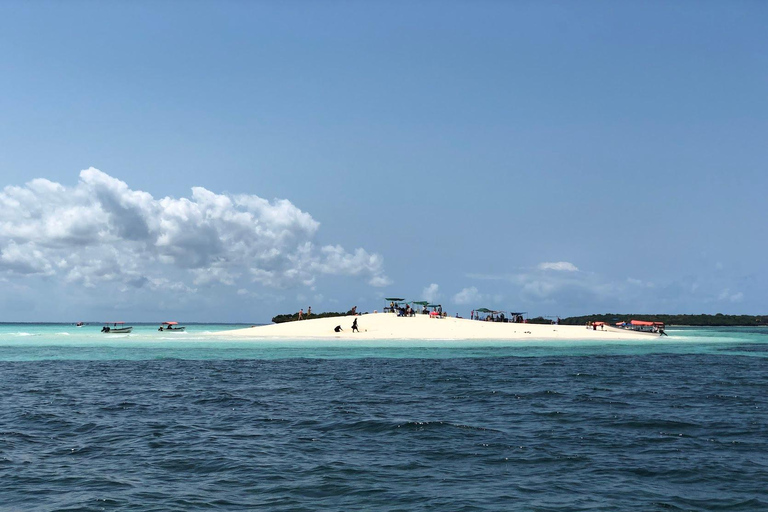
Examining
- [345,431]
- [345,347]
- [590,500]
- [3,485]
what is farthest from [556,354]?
[3,485]

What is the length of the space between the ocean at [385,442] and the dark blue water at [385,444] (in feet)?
0.26

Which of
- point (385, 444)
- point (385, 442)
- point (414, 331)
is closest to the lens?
point (385, 444)

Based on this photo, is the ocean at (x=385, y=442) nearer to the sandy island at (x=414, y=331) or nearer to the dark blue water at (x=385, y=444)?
the dark blue water at (x=385, y=444)

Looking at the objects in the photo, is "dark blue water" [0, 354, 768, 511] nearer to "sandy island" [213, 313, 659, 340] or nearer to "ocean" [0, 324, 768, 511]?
"ocean" [0, 324, 768, 511]

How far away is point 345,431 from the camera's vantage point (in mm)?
20188

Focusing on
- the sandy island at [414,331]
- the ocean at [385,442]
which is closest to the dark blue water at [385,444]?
the ocean at [385,442]

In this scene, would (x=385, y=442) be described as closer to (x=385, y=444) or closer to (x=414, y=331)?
(x=385, y=444)

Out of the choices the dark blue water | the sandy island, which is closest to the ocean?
the dark blue water

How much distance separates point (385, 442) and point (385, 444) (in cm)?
27

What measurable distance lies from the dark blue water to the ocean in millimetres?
78

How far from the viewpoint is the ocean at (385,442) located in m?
13.3

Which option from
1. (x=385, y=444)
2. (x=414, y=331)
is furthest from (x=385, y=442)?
(x=414, y=331)

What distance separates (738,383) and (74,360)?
1996 inches

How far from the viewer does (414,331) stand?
87.1m
